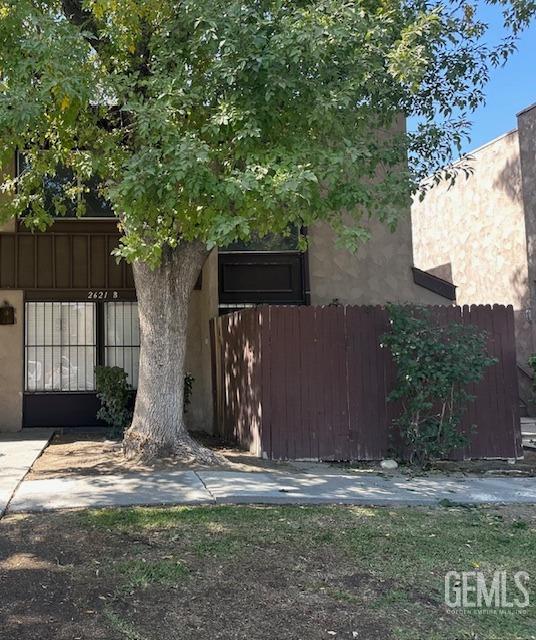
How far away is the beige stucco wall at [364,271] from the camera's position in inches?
523

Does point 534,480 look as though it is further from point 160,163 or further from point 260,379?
point 160,163

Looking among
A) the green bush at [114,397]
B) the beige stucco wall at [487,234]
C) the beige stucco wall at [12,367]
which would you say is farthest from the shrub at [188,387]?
the beige stucco wall at [487,234]

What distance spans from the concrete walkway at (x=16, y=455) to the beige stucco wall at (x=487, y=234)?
12354 mm

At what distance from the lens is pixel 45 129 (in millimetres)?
7828

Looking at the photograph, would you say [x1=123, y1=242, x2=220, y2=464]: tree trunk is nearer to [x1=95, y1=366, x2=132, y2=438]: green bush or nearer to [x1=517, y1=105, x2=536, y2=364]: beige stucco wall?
[x1=95, y1=366, x2=132, y2=438]: green bush

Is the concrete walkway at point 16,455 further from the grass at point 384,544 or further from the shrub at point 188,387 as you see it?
A: the shrub at point 188,387

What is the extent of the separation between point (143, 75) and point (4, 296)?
6.42 metres

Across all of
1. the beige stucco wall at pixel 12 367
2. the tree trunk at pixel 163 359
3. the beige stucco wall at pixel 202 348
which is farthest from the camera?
the beige stucco wall at pixel 202 348

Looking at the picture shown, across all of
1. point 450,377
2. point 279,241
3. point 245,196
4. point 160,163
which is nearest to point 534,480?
point 450,377

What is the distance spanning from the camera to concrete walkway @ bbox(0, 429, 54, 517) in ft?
23.7

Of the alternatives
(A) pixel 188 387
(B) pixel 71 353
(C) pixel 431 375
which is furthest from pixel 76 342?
(C) pixel 431 375

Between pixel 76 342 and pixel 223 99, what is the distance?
754 cm

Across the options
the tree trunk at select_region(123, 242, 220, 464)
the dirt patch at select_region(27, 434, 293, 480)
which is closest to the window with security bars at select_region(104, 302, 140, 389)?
the dirt patch at select_region(27, 434, 293, 480)

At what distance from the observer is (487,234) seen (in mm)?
18359
